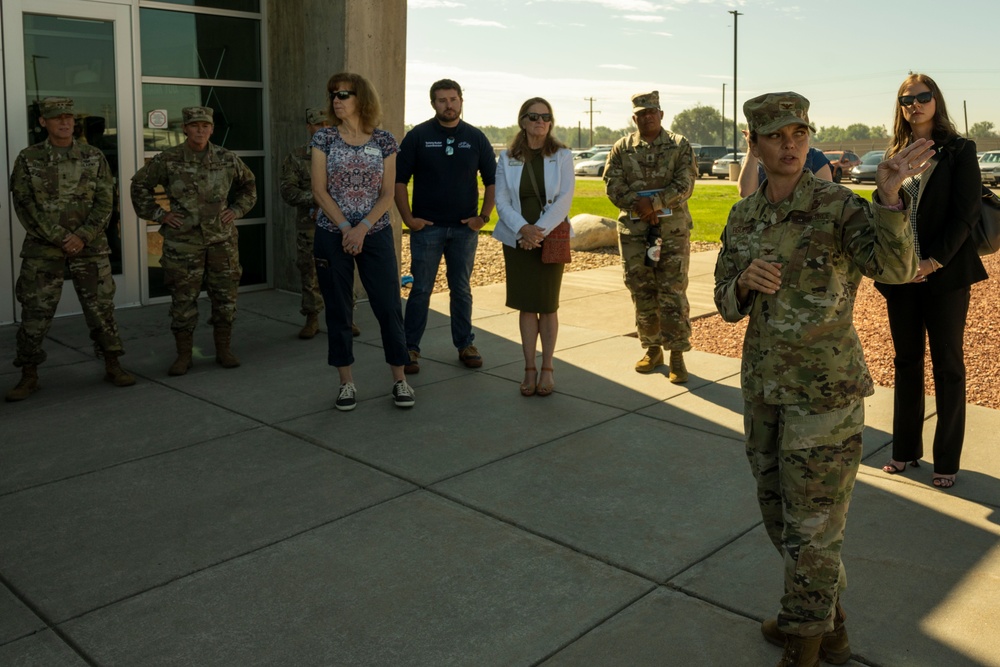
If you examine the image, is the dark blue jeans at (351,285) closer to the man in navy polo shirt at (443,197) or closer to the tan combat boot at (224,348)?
the man in navy polo shirt at (443,197)

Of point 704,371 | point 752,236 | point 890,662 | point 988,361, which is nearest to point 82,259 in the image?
point 704,371

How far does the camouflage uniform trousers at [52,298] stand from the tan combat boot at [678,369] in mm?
3929

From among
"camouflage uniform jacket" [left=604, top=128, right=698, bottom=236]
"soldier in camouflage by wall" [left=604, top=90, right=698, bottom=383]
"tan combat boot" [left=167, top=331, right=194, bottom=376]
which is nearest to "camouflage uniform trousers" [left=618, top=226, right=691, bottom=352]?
"soldier in camouflage by wall" [left=604, top=90, right=698, bottom=383]

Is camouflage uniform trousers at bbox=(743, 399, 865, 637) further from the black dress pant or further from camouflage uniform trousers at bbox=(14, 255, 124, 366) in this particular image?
camouflage uniform trousers at bbox=(14, 255, 124, 366)

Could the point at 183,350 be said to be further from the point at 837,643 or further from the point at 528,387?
the point at 837,643

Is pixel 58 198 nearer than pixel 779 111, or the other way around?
pixel 779 111

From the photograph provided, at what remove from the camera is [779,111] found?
299 centimetres

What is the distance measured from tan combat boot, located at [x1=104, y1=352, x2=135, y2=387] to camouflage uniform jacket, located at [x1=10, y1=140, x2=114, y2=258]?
73cm

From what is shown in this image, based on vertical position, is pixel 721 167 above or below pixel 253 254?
above

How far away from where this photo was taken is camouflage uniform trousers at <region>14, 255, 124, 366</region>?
6570 mm

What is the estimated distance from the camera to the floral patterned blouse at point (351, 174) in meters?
6.05

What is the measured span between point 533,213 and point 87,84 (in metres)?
5.03

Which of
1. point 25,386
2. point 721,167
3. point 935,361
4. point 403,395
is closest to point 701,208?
point 403,395

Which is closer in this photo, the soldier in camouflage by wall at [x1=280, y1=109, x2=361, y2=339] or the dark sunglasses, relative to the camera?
the dark sunglasses
